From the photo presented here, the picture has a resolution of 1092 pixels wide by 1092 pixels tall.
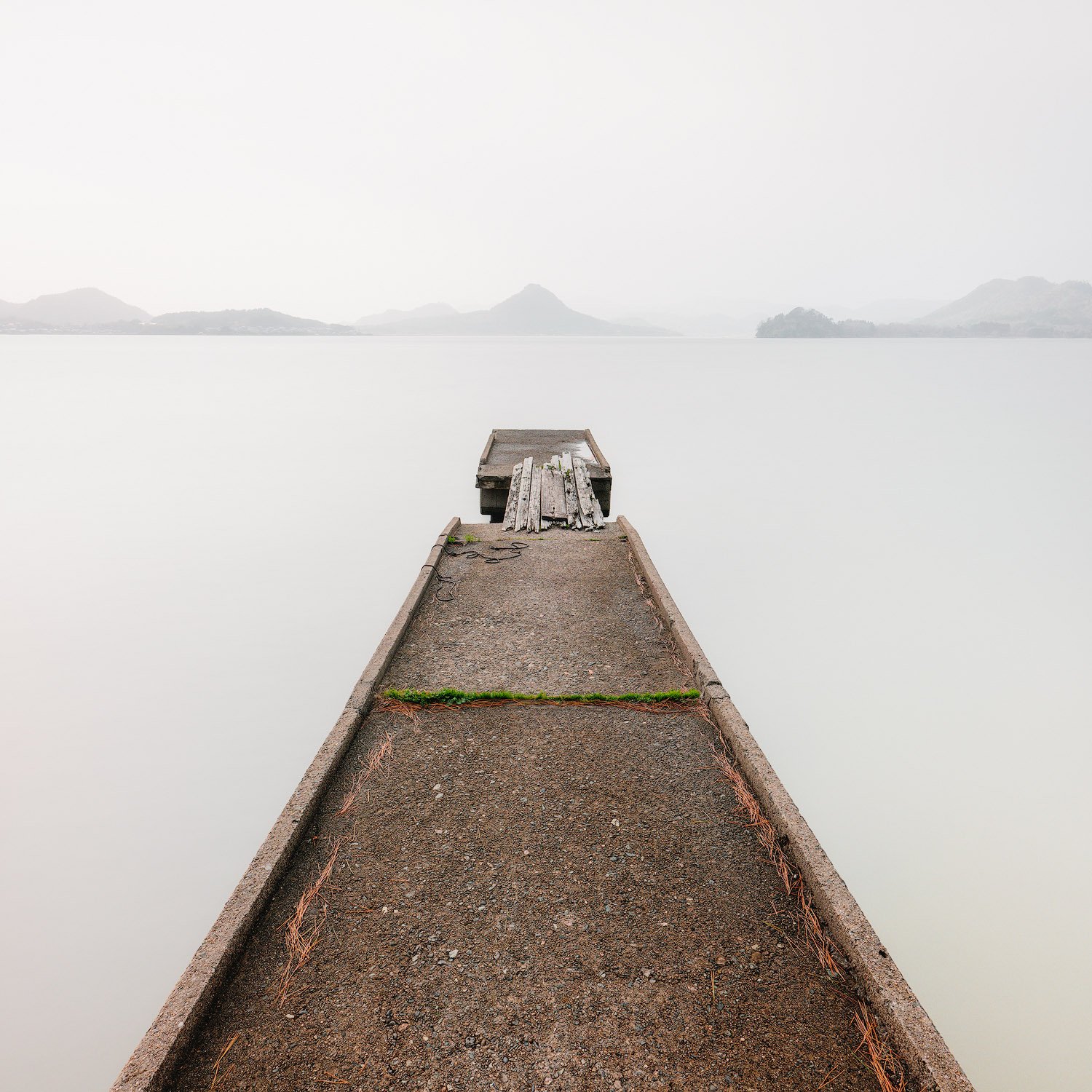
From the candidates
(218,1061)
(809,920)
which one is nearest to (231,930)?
(218,1061)

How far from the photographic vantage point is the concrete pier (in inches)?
116

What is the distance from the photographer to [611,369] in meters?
67.7

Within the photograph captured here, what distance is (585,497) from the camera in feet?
39.6

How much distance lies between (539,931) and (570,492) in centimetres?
948

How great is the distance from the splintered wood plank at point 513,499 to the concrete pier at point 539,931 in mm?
5448

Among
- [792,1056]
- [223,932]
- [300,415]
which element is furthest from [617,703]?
[300,415]

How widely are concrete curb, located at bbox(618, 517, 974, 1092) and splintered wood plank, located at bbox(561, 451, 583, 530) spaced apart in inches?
213

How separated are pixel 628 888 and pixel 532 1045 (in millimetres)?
1030

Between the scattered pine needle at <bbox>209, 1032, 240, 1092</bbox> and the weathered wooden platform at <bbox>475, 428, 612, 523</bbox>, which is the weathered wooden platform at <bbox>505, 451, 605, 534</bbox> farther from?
the scattered pine needle at <bbox>209, 1032, 240, 1092</bbox>

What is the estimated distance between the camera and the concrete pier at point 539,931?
9.66ft

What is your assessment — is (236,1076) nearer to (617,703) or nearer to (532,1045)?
(532,1045)

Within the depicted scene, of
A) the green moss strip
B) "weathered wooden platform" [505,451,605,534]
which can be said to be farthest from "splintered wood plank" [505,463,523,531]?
the green moss strip

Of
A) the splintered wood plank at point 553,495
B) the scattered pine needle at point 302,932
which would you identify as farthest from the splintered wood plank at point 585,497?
the scattered pine needle at point 302,932

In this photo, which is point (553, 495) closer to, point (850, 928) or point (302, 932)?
point (302, 932)
